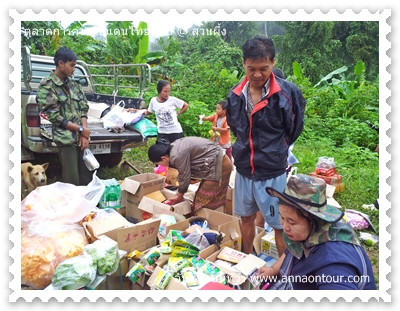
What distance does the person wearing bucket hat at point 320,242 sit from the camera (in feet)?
4.65

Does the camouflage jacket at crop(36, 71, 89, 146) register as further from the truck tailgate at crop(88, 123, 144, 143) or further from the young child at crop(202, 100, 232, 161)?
the young child at crop(202, 100, 232, 161)

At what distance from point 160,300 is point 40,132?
8.52 ft

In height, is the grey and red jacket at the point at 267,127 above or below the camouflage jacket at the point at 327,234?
above

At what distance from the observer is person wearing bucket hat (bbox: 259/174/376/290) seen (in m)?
1.42

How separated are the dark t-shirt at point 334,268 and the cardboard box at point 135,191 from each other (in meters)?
2.19

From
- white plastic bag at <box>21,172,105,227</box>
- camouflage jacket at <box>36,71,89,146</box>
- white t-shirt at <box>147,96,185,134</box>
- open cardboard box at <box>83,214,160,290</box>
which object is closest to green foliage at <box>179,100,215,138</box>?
white t-shirt at <box>147,96,185,134</box>

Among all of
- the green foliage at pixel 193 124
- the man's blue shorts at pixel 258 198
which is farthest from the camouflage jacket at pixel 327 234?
the green foliage at pixel 193 124

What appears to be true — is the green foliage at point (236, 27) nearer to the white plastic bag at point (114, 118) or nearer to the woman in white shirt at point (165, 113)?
the woman in white shirt at point (165, 113)

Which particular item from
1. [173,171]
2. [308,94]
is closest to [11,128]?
[173,171]

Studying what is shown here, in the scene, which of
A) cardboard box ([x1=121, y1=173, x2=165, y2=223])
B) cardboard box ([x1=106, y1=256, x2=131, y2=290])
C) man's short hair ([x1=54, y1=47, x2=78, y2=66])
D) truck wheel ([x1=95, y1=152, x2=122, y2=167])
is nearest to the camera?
cardboard box ([x1=106, y1=256, x2=131, y2=290])

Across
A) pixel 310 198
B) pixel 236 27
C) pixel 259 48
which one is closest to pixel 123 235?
pixel 310 198

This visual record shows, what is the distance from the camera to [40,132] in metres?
3.69

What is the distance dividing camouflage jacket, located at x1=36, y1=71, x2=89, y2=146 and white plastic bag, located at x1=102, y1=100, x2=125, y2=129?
3.21ft

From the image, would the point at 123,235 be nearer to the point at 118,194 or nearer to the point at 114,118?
the point at 118,194
